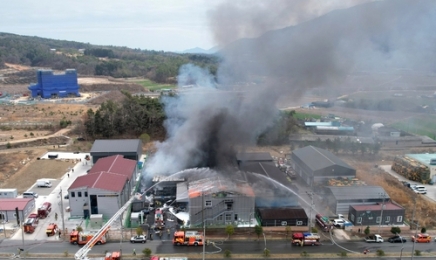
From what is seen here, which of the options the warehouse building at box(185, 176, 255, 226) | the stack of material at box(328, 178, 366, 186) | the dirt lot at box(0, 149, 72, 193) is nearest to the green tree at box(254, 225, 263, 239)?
the warehouse building at box(185, 176, 255, 226)

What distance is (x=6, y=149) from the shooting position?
36.8 meters

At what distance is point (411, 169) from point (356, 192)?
8.97 meters

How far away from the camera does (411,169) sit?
2900 centimetres

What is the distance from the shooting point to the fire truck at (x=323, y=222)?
20438mm

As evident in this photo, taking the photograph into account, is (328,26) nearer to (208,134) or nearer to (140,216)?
(208,134)

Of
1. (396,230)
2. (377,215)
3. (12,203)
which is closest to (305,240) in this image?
(377,215)

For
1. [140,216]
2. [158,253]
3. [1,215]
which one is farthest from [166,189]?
[1,215]

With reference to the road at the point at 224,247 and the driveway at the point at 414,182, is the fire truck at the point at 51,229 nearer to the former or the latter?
the road at the point at 224,247

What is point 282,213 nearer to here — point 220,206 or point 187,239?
point 220,206

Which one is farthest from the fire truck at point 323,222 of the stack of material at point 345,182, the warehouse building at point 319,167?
the warehouse building at point 319,167

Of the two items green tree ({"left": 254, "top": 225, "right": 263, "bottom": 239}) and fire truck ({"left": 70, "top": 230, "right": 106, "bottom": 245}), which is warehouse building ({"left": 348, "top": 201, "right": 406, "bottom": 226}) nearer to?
green tree ({"left": 254, "top": 225, "right": 263, "bottom": 239})

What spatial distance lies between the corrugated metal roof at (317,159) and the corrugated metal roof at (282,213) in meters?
5.94

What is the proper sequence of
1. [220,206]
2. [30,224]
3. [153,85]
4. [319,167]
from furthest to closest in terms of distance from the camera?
[153,85], [319,167], [220,206], [30,224]

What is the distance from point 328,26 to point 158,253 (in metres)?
15.1
